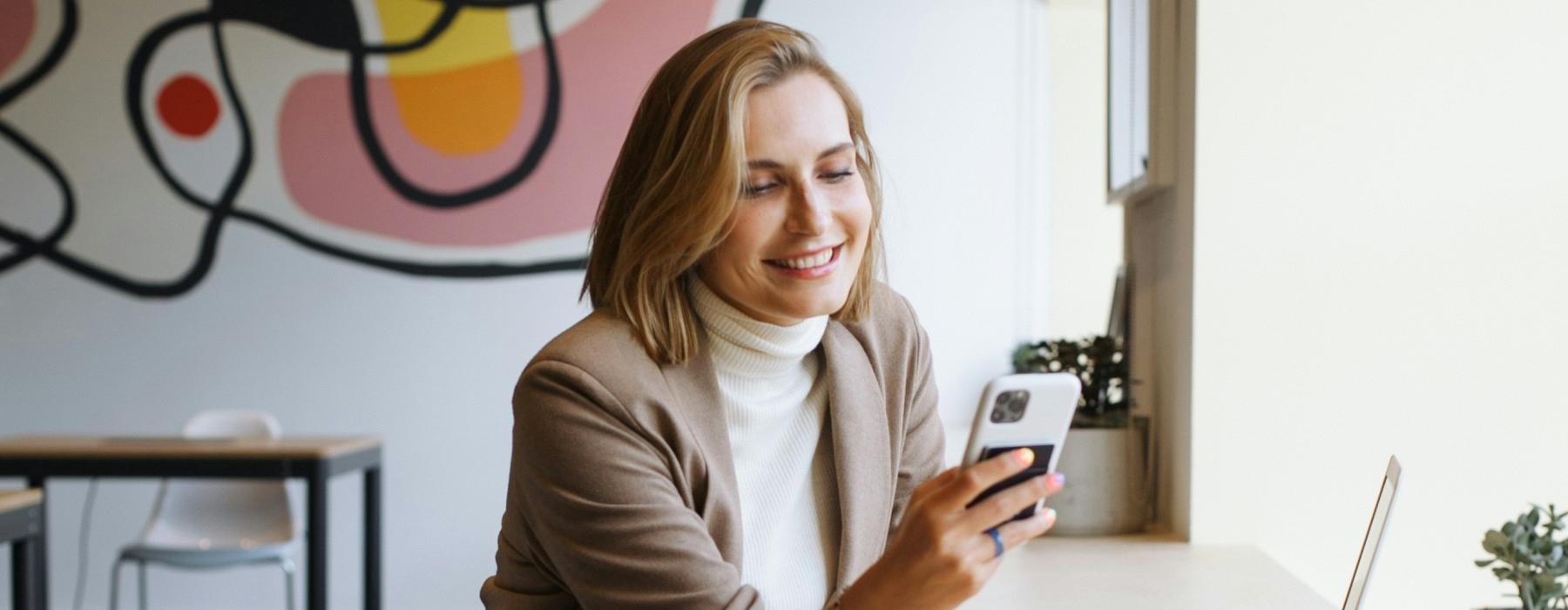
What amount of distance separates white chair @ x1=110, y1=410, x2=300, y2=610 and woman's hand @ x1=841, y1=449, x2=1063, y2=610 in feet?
9.33

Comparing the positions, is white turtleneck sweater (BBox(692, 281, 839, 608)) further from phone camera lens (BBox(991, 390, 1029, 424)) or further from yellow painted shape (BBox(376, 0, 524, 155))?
yellow painted shape (BBox(376, 0, 524, 155))

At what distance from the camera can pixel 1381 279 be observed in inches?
77.5

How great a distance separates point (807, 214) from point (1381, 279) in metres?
1.21

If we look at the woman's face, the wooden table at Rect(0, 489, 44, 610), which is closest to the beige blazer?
the woman's face

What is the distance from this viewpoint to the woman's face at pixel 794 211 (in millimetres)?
1145

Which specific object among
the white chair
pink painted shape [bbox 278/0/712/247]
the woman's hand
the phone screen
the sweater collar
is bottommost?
the white chair

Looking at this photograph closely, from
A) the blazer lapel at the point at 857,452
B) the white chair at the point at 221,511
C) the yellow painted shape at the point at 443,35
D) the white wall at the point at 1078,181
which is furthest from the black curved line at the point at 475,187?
the blazer lapel at the point at 857,452

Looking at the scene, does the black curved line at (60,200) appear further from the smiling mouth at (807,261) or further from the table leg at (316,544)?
the smiling mouth at (807,261)

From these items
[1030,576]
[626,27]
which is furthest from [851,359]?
[626,27]

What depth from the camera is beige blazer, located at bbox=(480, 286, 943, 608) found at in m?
1.08

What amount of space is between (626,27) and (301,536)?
1.75 metres

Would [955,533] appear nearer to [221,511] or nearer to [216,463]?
[216,463]

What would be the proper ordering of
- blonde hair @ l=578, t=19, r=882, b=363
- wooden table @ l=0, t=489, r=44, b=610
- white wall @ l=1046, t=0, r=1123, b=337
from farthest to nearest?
white wall @ l=1046, t=0, r=1123, b=337, wooden table @ l=0, t=489, r=44, b=610, blonde hair @ l=578, t=19, r=882, b=363

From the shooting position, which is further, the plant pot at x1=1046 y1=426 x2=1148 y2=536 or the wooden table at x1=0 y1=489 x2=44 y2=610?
the wooden table at x1=0 y1=489 x2=44 y2=610
